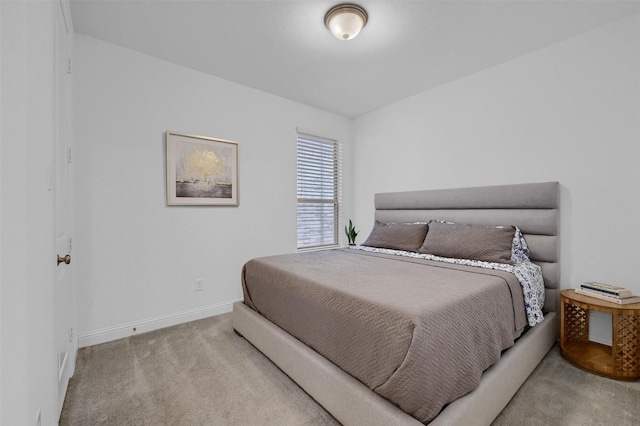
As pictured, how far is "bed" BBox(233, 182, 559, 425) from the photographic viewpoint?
1.17 meters

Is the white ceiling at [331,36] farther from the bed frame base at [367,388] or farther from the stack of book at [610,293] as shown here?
the bed frame base at [367,388]

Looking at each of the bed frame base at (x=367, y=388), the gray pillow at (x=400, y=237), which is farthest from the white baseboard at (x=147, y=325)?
the gray pillow at (x=400, y=237)

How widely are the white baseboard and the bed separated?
64 cm

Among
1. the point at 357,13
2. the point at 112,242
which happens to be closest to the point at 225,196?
the point at 112,242

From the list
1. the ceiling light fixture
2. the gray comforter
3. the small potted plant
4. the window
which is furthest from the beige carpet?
the ceiling light fixture

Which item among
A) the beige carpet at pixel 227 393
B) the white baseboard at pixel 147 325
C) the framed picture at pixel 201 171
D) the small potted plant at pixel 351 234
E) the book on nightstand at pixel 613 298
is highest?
the framed picture at pixel 201 171

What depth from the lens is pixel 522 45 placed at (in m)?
2.49

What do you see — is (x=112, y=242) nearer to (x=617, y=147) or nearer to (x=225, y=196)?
(x=225, y=196)

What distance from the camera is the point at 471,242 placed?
2475mm

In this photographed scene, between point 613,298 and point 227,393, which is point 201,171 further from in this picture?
point 613,298

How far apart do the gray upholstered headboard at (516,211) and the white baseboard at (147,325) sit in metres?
2.53

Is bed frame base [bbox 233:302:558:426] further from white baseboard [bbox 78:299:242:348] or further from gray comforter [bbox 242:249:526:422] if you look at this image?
white baseboard [bbox 78:299:242:348]

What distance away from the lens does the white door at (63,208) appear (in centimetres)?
154

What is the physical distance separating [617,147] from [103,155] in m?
4.22
